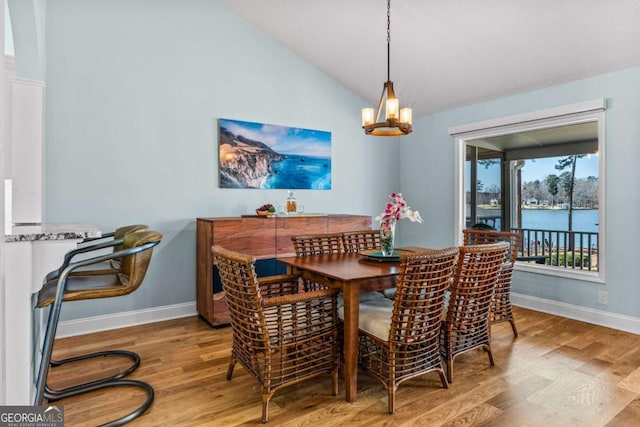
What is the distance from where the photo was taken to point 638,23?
9.36ft

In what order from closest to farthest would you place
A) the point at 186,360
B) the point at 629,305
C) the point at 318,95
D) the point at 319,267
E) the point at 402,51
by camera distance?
A: the point at 319,267 < the point at 186,360 < the point at 629,305 < the point at 402,51 < the point at 318,95

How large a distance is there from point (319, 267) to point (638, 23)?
3.09 meters

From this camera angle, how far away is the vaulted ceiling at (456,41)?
3006mm

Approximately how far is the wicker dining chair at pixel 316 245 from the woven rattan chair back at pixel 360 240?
60mm

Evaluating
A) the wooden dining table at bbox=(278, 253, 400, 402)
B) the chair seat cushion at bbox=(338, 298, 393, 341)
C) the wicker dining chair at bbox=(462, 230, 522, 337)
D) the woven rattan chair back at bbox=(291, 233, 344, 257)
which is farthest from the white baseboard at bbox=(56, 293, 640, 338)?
the chair seat cushion at bbox=(338, 298, 393, 341)

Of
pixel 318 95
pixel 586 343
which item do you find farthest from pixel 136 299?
pixel 586 343

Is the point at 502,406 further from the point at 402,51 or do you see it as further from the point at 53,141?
the point at 53,141

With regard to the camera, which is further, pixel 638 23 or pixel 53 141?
pixel 53 141

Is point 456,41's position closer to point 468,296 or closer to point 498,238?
point 498,238

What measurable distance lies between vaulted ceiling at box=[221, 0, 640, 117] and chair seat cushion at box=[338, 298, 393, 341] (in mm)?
2588

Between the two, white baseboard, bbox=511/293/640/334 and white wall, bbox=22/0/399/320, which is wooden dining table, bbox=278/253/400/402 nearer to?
white wall, bbox=22/0/399/320

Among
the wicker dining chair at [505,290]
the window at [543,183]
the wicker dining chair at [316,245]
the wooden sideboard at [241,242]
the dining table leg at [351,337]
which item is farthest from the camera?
the window at [543,183]

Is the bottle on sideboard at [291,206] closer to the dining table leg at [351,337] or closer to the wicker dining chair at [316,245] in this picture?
the wicker dining chair at [316,245]

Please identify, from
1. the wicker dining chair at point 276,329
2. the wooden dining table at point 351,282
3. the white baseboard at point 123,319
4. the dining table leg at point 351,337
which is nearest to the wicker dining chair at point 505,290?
the wooden dining table at point 351,282
